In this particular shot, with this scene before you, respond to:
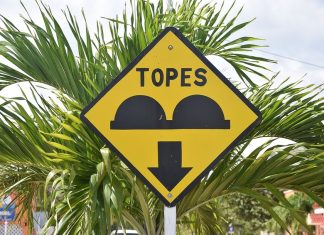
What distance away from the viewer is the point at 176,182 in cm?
319

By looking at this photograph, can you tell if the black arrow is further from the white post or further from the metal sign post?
the metal sign post

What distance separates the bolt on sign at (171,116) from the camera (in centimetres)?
318

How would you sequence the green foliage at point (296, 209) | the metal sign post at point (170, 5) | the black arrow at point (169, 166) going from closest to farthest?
the black arrow at point (169, 166) < the green foliage at point (296, 209) < the metal sign post at point (170, 5)

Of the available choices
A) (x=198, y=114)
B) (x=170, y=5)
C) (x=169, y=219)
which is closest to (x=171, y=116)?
(x=198, y=114)

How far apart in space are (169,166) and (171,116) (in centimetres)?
23

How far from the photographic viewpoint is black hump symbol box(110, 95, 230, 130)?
10.6 feet

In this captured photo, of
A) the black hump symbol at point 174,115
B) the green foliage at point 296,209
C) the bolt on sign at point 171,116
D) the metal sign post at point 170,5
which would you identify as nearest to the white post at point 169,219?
the bolt on sign at point 171,116

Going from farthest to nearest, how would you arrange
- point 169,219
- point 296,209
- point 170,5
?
point 170,5
point 296,209
point 169,219

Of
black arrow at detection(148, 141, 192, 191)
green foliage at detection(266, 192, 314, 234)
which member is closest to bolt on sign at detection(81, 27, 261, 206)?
black arrow at detection(148, 141, 192, 191)

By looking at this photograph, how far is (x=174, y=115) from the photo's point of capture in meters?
3.26

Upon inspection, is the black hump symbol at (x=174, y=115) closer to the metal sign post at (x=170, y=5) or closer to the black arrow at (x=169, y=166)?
the black arrow at (x=169, y=166)

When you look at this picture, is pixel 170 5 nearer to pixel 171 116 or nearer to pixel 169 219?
pixel 171 116

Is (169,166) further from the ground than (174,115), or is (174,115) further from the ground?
(174,115)

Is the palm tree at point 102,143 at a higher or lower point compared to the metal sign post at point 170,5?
lower
